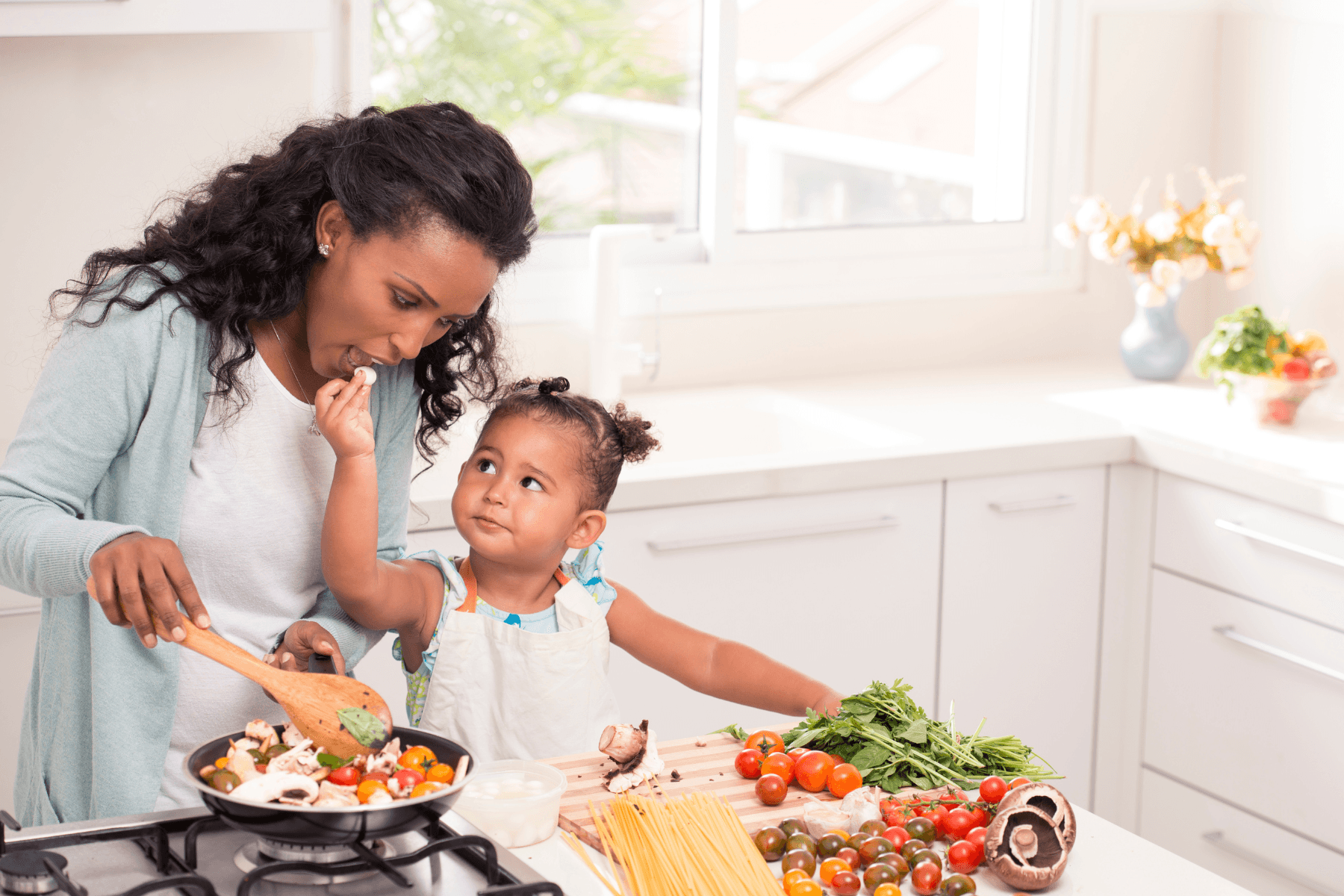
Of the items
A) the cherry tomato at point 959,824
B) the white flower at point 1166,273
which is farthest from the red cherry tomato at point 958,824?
the white flower at point 1166,273

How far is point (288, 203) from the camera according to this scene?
1.25 m

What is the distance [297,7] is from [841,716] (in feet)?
4.09

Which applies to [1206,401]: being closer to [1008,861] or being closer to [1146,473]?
[1146,473]

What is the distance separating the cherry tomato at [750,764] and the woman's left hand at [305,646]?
13.7 inches

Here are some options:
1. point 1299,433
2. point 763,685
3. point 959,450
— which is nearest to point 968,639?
point 959,450

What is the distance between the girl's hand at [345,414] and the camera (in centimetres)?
122

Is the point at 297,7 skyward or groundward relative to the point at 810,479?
skyward

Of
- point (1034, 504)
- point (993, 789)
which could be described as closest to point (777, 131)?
point (1034, 504)

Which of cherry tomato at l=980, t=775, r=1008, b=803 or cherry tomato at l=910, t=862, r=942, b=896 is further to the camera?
cherry tomato at l=980, t=775, r=1008, b=803

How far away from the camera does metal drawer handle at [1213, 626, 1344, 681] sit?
2127mm

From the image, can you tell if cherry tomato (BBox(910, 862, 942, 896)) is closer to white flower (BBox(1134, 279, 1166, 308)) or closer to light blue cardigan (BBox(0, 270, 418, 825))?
light blue cardigan (BBox(0, 270, 418, 825))

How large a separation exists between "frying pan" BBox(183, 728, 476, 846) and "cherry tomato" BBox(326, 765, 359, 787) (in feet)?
0.16

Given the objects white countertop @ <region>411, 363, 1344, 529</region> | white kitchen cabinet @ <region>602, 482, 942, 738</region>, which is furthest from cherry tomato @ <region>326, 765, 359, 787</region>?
white kitchen cabinet @ <region>602, 482, 942, 738</region>

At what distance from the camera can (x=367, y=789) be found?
35.7 inches
